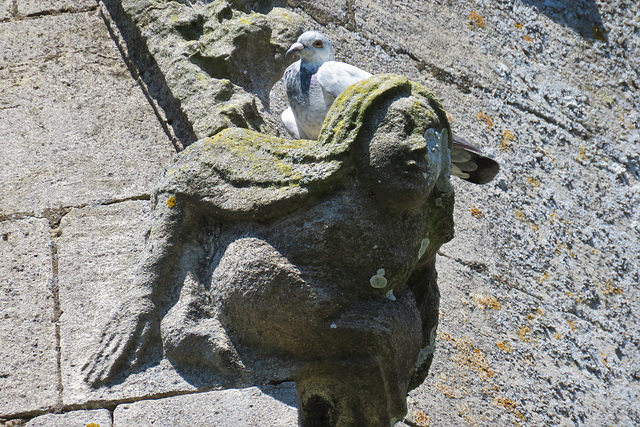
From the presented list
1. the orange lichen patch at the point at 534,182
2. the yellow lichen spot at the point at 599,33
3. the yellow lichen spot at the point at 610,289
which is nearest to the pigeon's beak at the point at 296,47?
the orange lichen patch at the point at 534,182

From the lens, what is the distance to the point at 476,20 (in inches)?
154

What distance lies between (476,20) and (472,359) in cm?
164

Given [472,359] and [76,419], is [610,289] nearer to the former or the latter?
[472,359]

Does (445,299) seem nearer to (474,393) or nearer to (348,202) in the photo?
(474,393)

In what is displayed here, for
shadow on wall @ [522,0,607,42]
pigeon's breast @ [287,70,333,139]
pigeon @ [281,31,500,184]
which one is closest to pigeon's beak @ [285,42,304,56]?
pigeon @ [281,31,500,184]

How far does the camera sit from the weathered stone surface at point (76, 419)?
1.95 metres

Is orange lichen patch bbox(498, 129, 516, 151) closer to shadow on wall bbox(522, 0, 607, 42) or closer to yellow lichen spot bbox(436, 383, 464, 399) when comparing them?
shadow on wall bbox(522, 0, 607, 42)

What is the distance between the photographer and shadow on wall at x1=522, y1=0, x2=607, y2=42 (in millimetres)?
4152

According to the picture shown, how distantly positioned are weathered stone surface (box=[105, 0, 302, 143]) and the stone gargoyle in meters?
0.26

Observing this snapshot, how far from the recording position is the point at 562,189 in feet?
12.0

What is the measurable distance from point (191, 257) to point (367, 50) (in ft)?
5.37

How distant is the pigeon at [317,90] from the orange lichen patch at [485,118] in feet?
3.42

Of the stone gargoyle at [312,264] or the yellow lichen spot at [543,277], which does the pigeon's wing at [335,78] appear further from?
the yellow lichen spot at [543,277]

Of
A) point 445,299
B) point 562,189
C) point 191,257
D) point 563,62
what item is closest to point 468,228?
point 445,299
